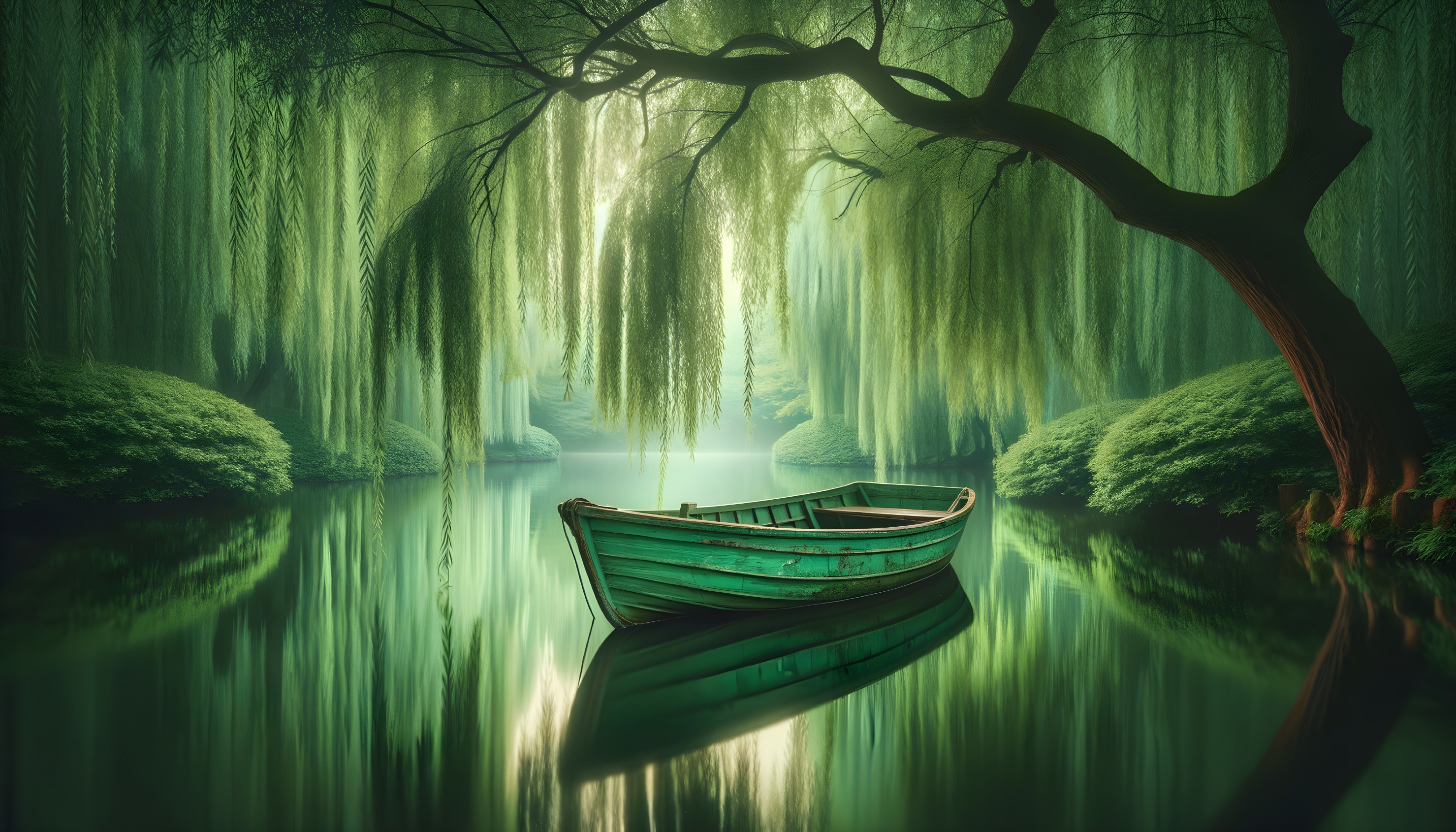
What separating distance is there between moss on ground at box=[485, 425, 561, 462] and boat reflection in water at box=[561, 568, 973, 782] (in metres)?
16.1

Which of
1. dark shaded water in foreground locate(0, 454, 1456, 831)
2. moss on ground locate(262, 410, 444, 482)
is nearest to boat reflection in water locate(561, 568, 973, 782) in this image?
dark shaded water in foreground locate(0, 454, 1456, 831)

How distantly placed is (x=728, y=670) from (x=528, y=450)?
18237 mm

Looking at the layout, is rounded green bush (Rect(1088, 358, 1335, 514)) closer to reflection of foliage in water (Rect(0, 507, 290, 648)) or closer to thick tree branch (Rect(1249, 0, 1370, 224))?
thick tree branch (Rect(1249, 0, 1370, 224))

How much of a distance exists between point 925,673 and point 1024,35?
3.60m

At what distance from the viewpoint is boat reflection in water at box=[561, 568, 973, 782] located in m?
2.38

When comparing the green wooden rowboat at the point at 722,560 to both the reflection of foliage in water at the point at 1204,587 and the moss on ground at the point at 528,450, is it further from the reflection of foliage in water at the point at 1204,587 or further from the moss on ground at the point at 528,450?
the moss on ground at the point at 528,450

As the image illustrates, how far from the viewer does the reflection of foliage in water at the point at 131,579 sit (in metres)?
3.51

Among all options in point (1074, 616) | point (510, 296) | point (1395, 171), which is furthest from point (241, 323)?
point (1395, 171)

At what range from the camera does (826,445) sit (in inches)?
690

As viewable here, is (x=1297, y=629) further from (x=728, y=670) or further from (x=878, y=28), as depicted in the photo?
(x=878, y=28)

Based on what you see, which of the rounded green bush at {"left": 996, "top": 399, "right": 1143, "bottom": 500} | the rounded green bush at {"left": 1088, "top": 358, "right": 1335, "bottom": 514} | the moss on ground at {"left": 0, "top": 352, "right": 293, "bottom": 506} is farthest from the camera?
the rounded green bush at {"left": 996, "top": 399, "right": 1143, "bottom": 500}

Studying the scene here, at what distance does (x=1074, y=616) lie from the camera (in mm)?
3902

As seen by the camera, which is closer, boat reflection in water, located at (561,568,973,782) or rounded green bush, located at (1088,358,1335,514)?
boat reflection in water, located at (561,568,973,782)

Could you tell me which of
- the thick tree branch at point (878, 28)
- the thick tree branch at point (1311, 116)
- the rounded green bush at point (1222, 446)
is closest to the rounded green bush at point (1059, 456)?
the rounded green bush at point (1222, 446)
